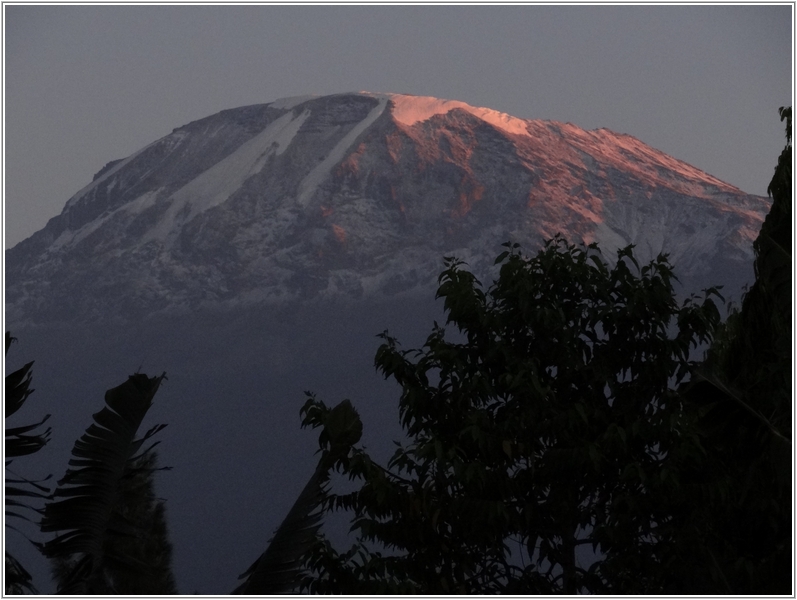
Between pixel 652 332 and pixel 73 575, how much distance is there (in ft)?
22.8

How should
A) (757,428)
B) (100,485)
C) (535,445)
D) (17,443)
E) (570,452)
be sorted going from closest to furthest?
1. (100,485)
2. (17,443)
3. (757,428)
4. (570,452)
5. (535,445)

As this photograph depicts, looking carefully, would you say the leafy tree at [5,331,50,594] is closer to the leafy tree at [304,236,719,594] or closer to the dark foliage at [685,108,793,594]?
the leafy tree at [304,236,719,594]

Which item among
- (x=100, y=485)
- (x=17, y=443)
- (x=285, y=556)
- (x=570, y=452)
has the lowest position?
(x=285, y=556)

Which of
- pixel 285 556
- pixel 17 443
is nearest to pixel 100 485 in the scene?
pixel 17 443

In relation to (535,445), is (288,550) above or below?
below

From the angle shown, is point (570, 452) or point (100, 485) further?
point (570, 452)

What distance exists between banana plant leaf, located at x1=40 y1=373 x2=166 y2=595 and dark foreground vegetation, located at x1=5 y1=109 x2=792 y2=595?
134 centimetres

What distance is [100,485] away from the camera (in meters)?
6.91

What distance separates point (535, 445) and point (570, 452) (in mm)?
581

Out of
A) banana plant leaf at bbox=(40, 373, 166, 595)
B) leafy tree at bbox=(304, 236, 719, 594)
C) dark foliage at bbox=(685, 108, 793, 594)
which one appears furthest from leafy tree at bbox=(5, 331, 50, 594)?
dark foliage at bbox=(685, 108, 793, 594)

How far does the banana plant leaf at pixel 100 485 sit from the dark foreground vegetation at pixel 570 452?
4.38ft

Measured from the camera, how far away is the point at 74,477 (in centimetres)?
685

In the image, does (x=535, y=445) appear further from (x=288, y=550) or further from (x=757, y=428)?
(x=288, y=550)

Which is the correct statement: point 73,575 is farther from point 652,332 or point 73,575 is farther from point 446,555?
point 652,332
